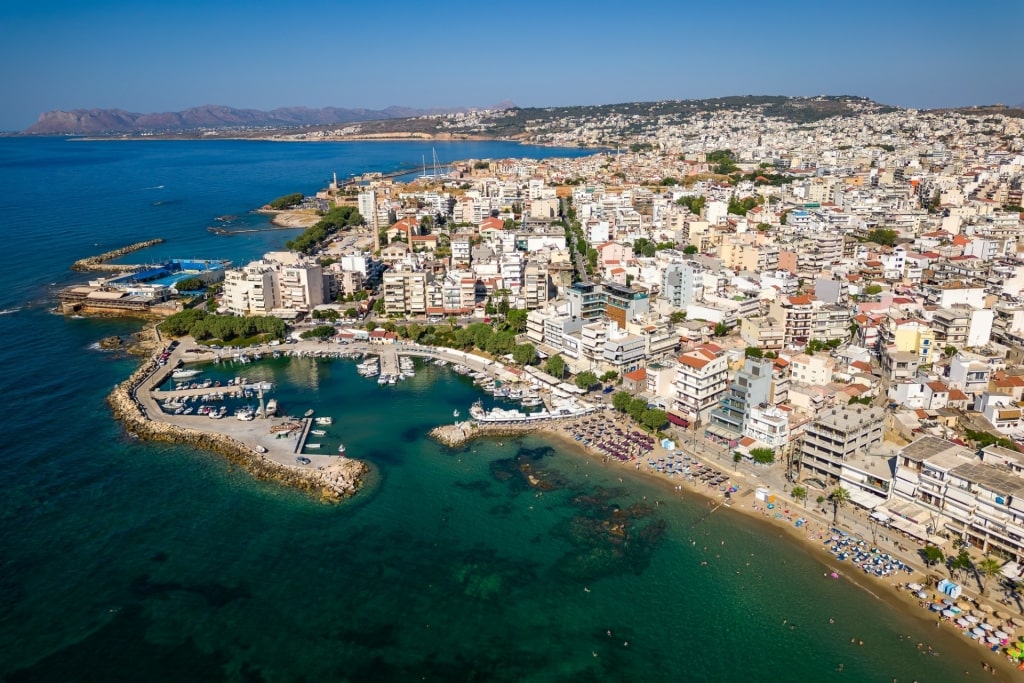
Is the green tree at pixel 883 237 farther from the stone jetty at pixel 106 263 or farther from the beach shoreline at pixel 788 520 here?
Answer: the stone jetty at pixel 106 263

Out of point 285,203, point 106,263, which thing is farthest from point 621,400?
point 285,203

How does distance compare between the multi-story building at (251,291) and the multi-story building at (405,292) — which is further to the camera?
the multi-story building at (251,291)

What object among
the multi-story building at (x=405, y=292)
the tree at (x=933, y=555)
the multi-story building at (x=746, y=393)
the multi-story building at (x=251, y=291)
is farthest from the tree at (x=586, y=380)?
the multi-story building at (x=251, y=291)

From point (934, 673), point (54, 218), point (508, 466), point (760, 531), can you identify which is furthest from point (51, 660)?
point (54, 218)

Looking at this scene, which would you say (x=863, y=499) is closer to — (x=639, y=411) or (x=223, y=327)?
(x=639, y=411)

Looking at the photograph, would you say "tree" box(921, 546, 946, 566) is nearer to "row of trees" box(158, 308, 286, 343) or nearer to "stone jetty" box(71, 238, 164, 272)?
"row of trees" box(158, 308, 286, 343)

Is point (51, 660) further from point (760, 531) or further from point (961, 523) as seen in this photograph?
point (961, 523)
